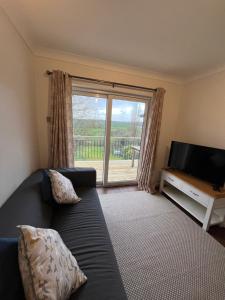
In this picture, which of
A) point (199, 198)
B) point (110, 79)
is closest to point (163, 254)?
point (199, 198)

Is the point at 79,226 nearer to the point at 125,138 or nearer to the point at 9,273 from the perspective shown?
the point at 9,273

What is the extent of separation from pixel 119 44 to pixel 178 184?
92.0 inches

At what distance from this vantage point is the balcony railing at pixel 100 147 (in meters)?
2.95

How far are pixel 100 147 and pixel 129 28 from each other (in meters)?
1.98

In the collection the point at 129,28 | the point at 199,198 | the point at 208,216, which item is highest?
the point at 129,28

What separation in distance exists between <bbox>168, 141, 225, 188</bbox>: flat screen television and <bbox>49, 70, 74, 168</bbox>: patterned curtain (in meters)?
1.96

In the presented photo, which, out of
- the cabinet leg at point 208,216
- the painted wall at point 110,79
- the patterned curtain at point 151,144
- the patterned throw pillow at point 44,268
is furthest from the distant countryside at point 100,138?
the patterned throw pillow at point 44,268

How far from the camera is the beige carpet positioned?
4.25 ft

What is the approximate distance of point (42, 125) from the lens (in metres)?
2.42

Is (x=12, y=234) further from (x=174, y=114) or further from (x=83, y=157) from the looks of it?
(x=174, y=114)

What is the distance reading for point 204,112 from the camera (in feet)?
8.50

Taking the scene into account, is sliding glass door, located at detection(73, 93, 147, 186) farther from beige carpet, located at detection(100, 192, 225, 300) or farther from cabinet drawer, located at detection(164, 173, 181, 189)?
beige carpet, located at detection(100, 192, 225, 300)

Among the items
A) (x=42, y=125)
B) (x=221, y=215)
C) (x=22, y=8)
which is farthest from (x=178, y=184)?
(x=22, y=8)

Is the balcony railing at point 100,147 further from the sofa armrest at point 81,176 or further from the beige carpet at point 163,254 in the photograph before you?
the beige carpet at point 163,254
